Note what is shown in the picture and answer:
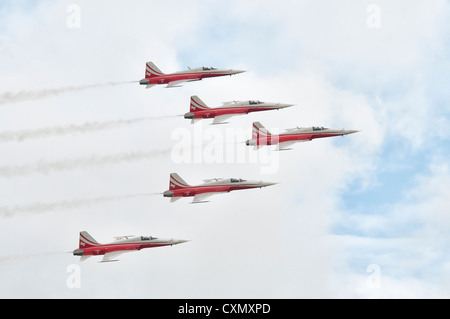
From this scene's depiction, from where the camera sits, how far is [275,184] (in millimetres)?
199875

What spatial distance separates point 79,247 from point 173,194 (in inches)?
654

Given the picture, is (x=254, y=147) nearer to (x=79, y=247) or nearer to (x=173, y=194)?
(x=173, y=194)

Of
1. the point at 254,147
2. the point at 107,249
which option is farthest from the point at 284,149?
the point at 107,249

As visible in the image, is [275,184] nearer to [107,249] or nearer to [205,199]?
[205,199]

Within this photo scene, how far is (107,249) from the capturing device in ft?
652

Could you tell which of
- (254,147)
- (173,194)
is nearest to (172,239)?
(173,194)
